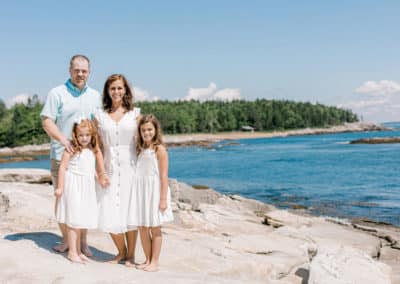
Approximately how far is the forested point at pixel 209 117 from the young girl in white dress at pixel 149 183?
274ft

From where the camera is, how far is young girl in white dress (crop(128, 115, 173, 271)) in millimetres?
5109

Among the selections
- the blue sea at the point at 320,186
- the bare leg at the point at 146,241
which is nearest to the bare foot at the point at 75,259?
the bare leg at the point at 146,241

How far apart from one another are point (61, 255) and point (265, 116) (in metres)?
124

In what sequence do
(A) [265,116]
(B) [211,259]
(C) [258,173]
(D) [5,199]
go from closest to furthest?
(B) [211,259] → (D) [5,199] → (C) [258,173] → (A) [265,116]

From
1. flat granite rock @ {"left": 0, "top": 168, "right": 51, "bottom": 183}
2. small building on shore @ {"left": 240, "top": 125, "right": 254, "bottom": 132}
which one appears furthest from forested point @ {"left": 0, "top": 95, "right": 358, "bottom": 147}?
flat granite rock @ {"left": 0, "top": 168, "right": 51, "bottom": 183}

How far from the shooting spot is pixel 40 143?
83000mm

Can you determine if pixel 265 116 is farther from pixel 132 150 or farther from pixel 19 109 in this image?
pixel 132 150

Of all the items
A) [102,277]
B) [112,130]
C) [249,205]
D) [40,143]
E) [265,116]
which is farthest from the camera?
[265,116]

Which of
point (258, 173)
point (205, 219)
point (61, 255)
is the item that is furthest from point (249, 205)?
point (258, 173)

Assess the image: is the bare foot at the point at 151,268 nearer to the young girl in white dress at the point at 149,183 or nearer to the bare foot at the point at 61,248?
the young girl in white dress at the point at 149,183

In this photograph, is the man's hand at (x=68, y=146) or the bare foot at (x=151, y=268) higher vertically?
the man's hand at (x=68, y=146)

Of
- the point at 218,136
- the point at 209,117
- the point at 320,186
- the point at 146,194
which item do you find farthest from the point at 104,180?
the point at 209,117

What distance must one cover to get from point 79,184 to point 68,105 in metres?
0.98

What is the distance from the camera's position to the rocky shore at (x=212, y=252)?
4871 mm
